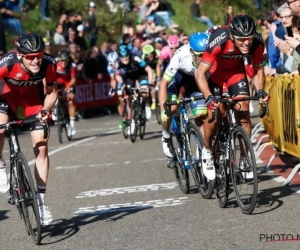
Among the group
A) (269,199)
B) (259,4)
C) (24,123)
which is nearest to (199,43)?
(269,199)

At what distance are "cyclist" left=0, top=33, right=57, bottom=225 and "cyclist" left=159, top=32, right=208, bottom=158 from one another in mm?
1781

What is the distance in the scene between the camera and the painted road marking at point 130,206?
10.0 meters

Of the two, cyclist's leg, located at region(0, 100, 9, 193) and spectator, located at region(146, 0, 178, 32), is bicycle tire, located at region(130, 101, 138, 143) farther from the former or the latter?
spectator, located at region(146, 0, 178, 32)

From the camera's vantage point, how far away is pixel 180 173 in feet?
36.6

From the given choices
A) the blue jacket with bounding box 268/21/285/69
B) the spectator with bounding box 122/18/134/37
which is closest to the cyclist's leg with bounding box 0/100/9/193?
the blue jacket with bounding box 268/21/285/69

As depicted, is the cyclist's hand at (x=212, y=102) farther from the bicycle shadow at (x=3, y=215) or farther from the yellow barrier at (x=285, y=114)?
the bicycle shadow at (x=3, y=215)

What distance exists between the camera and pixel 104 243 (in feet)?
26.8

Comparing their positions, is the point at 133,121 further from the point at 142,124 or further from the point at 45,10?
the point at 45,10

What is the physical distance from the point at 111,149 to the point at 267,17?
143 inches

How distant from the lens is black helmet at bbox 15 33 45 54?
28.1 feet

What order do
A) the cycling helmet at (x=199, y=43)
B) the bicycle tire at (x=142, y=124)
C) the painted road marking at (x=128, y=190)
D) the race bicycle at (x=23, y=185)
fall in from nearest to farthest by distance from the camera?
the race bicycle at (x=23, y=185), the cycling helmet at (x=199, y=43), the painted road marking at (x=128, y=190), the bicycle tire at (x=142, y=124)

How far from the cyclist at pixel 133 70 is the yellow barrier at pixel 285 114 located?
577cm

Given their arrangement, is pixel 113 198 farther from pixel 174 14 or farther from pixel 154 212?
pixel 174 14

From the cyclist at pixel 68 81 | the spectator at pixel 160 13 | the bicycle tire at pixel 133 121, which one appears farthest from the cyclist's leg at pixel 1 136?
the spectator at pixel 160 13
